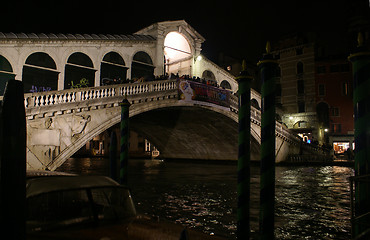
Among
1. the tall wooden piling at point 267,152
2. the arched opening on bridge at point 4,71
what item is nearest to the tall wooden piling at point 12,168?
the tall wooden piling at point 267,152

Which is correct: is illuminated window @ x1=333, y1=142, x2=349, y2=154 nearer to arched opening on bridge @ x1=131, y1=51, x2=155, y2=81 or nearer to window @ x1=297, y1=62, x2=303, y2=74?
window @ x1=297, y1=62, x2=303, y2=74

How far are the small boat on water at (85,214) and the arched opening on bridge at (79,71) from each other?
13314 millimetres

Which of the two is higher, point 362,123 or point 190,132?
point 190,132

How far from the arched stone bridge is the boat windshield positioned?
883 centimetres

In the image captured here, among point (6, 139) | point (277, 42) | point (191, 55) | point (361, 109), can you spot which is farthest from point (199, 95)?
point (277, 42)

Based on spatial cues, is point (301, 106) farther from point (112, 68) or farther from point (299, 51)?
point (112, 68)

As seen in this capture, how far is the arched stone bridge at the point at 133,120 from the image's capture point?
11.1m

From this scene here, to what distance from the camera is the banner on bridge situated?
16281mm

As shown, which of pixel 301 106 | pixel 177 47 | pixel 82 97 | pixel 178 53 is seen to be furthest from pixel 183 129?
pixel 301 106

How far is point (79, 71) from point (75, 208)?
14689mm

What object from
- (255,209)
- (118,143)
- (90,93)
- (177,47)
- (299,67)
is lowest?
(255,209)

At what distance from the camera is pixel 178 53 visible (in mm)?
23141

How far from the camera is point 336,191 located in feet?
32.1

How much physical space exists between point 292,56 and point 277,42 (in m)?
3.22
